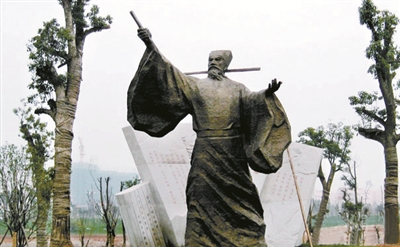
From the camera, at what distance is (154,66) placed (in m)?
4.70

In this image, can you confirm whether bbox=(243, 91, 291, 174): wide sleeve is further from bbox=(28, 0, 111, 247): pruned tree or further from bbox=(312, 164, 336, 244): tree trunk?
bbox=(312, 164, 336, 244): tree trunk

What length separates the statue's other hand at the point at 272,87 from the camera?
4574 millimetres

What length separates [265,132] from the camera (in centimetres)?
471

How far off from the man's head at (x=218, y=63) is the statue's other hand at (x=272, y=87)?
0.53 metres

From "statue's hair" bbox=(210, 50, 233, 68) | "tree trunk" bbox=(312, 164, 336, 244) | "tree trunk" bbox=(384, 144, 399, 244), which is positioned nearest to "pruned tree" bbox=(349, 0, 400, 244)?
"tree trunk" bbox=(384, 144, 399, 244)

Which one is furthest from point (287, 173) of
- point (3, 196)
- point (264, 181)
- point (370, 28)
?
point (3, 196)

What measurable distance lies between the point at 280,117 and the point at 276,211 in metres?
7.01

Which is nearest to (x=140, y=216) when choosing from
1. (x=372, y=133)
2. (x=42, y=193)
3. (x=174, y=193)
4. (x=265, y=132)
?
(x=174, y=193)

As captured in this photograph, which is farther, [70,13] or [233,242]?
[70,13]

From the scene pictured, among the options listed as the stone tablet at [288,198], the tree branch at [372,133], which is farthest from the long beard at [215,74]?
the tree branch at [372,133]

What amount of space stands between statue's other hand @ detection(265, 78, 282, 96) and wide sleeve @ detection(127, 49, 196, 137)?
708 millimetres

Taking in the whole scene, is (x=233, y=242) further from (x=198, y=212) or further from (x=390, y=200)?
(x=390, y=200)

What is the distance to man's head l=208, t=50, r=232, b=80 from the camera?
16.6 feet

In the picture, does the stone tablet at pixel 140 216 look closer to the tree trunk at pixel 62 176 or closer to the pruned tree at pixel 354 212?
the tree trunk at pixel 62 176
